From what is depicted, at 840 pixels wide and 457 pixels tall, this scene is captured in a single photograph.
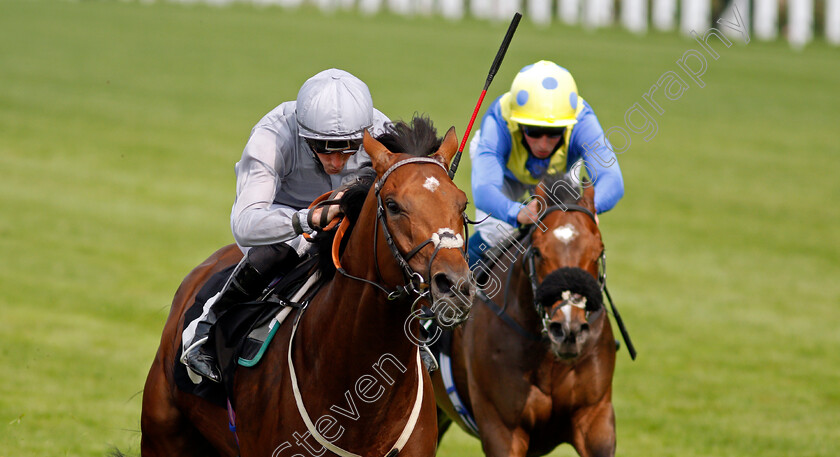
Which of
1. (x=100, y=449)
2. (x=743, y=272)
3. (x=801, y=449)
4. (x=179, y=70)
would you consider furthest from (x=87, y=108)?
(x=801, y=449)

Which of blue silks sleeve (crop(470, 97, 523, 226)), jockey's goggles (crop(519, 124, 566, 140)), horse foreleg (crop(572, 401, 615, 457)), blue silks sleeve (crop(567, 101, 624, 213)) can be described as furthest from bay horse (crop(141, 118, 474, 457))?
jockey's goggles (crop(519, 124, 566, 140))

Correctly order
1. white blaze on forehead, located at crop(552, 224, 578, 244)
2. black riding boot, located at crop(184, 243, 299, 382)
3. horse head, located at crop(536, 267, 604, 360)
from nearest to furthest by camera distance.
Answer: black riding boot, located at crop(184, 243, 299, 382), horse head, located at crop(536, 267, 604, 360), white blaze on forehead, located at crop(552, 224, 578, 244)

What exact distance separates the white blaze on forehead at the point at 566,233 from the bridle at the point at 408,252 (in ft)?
5.19

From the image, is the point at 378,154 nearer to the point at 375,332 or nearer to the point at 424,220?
the point at 424,220

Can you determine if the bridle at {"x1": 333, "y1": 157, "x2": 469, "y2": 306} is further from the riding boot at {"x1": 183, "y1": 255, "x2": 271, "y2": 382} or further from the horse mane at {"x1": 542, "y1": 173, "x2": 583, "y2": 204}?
the horse mane at {"x1": 542, "y1": 173, "x2": 583, "y2": 204}

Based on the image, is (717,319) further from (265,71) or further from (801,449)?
(265,71)

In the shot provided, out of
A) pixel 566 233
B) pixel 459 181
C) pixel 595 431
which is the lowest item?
pixel 459 181

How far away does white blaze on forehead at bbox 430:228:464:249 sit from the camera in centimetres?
314

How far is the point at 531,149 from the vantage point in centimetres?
611

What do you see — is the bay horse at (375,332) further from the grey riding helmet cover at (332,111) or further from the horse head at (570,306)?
the horse head at (570,306)

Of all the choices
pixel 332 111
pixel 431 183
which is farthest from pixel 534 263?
pixel 431 183

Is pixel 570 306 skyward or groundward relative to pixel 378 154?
groundward

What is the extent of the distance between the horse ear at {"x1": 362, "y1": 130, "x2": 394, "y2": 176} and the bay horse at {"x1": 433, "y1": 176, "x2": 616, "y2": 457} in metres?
1.58

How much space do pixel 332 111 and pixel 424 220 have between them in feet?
3.25
